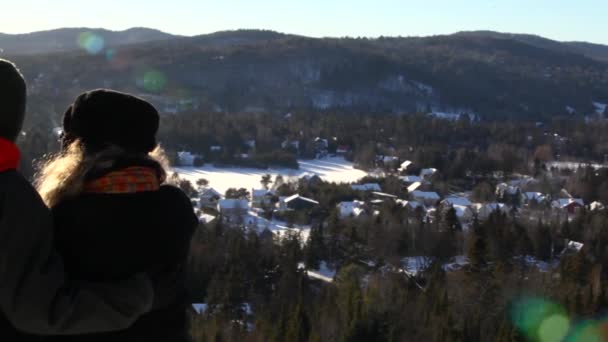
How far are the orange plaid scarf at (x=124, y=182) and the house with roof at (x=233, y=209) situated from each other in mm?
22512

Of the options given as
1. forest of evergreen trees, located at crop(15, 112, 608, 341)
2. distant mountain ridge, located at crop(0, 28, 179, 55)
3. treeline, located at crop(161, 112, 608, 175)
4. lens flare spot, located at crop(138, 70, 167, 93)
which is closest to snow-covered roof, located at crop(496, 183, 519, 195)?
forest of evergreen trees, located at crop(15, 112, 608, 341)

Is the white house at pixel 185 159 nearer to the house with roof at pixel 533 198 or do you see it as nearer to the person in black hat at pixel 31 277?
the house with roof at pixel 533 198

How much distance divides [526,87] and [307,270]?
255 feet

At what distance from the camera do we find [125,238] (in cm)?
128

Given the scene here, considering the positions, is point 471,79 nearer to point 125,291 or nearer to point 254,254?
point 254,254

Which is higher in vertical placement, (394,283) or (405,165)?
(394,283)

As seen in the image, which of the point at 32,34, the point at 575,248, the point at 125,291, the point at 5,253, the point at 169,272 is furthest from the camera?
the point at 32,34

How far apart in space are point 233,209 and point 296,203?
11.1 feet

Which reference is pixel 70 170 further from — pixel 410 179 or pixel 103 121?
pixel 410 179

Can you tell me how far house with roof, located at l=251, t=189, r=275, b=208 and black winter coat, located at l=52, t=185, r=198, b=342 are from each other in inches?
1057

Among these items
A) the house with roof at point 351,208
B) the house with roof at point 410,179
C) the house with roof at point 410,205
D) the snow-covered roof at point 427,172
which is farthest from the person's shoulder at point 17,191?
the snow-covered roof at point 427,172

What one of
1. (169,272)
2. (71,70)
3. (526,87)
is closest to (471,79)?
(526,87)

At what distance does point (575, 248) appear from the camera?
866 inches

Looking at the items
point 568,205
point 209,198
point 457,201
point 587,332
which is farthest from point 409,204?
point 587,332
